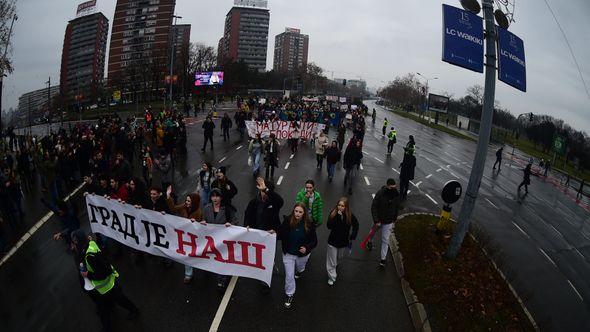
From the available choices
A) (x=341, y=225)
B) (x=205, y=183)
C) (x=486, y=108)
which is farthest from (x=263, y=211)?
(x=486, y=108)

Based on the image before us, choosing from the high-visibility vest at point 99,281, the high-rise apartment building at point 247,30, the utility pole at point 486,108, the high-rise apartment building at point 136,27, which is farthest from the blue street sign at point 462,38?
the high-rise apartment building at point 247,30

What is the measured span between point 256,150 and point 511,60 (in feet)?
29.1

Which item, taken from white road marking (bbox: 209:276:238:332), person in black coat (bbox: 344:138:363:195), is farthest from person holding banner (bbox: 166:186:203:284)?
person in black coat (bbox: 344:138:363:195)

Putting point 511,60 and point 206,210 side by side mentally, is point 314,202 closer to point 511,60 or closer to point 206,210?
point 206,210

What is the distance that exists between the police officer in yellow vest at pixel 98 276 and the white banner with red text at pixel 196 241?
1.37 m

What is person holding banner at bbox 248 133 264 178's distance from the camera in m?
13.4

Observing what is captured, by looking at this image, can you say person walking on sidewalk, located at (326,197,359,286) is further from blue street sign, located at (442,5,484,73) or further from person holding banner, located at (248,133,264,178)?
person holding banner, located at (248,133,264,178)

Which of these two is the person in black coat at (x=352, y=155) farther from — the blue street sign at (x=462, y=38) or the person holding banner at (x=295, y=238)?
the person holding banner at (x=295, y=238)

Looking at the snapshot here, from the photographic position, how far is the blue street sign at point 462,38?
643 centimetres

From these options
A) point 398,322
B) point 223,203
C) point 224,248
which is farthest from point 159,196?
point 398,322

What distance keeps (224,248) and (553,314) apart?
290 inches

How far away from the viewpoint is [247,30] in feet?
602

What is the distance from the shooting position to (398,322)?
19.6ft

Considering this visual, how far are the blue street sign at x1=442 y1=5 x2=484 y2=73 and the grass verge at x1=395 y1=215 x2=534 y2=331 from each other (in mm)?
4304
